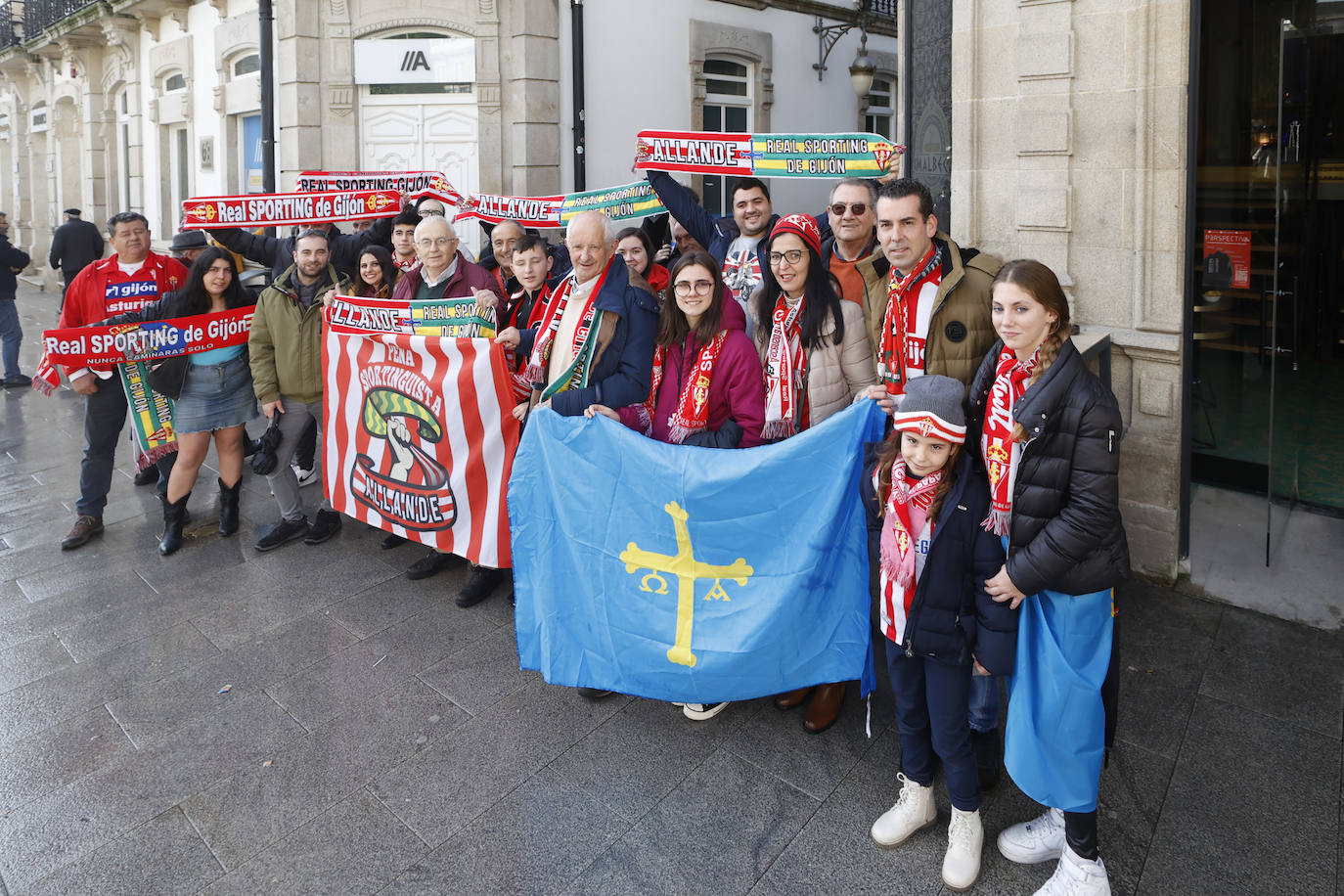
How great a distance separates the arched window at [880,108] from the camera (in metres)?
16.1

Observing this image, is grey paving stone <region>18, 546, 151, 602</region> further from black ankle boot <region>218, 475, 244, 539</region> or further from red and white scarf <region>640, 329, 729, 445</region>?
red and white scarf <region>640, 329, 729, 445</region>

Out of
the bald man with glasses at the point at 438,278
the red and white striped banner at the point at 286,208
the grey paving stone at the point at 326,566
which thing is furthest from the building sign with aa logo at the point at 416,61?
the grey paving stone at the point at 326,566

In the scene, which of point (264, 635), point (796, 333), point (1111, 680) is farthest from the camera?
point (264, 635)

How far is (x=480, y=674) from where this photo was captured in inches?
173

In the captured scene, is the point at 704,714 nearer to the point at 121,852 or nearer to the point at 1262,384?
the point at 121,852

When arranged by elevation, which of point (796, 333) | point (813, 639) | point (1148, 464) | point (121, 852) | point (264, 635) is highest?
point (796, 333)

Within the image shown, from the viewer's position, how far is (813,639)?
11.8 feet

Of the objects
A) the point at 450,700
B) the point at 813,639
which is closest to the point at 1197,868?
the point at 813,639

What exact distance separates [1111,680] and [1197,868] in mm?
672

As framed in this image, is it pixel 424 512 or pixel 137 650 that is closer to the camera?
pixel 137 650

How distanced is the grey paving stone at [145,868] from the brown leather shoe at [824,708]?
87.6 inches

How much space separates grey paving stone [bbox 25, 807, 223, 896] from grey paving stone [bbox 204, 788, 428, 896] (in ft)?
0.43

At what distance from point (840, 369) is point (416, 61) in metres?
9.71

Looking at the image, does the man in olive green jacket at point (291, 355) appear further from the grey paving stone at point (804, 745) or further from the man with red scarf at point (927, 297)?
the man with red scarf at point (927, 297)
